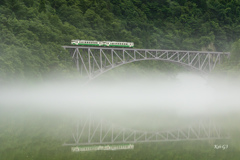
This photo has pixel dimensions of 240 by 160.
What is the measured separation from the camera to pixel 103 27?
123 meters

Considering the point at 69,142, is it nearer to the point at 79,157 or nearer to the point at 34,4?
the point at 79,157

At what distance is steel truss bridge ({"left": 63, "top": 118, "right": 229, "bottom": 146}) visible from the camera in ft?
60.7

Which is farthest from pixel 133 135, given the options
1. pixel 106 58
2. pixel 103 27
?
pixel 103 27

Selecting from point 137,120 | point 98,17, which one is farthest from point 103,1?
point 137,120

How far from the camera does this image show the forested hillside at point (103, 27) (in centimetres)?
6525

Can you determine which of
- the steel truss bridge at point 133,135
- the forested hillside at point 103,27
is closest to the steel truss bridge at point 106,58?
the forested hillside at point 103,27

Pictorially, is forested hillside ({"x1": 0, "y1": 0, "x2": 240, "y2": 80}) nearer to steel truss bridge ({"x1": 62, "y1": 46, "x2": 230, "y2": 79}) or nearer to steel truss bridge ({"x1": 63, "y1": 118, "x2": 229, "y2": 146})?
steel truss bridge ({"x1": 62, "y1": 46, "x2": 230, "y2": 79})

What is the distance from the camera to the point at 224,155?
15.0 metres

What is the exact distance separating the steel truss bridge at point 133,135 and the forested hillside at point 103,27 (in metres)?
36.2

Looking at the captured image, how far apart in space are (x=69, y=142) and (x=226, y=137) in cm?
625

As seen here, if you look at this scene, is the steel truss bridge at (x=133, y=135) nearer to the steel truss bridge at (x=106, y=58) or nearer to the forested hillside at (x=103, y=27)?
the forested hillside at (x=103, y=27)

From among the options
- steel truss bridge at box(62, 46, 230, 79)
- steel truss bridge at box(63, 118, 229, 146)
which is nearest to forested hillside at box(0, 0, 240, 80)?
steel truss bridge at box(62, 46, 230, 79)

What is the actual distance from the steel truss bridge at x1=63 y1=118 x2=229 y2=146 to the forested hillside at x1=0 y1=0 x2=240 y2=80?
3621 centimetres

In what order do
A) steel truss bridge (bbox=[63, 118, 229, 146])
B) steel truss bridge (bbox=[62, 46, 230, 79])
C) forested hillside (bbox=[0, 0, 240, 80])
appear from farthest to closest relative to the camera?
1. steel truss bridge (bbox=[62, 46, 230, 79])
2. forested hillside (bbox=[0, 0, 240, 80])
3. steel truss bridge (bbox=[63, 118, 229, 146])
